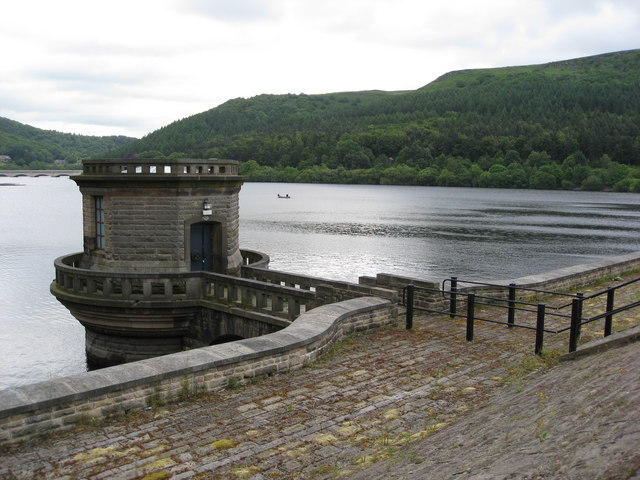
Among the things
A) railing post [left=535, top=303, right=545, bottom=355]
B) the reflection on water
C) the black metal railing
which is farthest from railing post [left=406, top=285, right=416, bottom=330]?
the reflection on water

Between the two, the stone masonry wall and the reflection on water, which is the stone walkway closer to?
the stone masonry wall

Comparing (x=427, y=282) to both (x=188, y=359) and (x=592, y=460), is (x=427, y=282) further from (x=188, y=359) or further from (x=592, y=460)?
(x=592, y=460)

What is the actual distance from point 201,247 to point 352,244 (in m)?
37.7

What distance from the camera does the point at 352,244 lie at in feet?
177

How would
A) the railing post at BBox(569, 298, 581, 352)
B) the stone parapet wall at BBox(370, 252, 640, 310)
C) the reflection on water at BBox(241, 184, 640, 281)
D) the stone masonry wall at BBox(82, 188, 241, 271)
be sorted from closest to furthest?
the railing post at BBox(569, 298, 581, 352) → the stone parapet wall at BBox(370, 252, 640, 310) → the stone masonry wall at BBox(82, 188, 241, 271) → the reflection on water at BBox(241, 184, 640, 281)

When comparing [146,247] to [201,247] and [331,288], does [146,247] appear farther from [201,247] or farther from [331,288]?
[331,288]

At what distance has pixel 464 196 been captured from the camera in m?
121

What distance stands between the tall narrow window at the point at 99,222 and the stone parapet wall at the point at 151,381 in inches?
338

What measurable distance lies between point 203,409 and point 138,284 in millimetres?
8988

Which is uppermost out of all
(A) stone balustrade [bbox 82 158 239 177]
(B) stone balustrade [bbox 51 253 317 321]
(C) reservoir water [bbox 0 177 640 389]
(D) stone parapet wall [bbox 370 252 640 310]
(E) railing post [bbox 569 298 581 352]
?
(A) stone balustrade [bbox 82 158 239 177]

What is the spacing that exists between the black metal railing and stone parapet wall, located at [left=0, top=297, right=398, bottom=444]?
239cm

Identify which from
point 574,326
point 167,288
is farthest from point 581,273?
point 167,288

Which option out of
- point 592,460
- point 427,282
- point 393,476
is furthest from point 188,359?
point 427,282

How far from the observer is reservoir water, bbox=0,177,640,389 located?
26.9 metres
